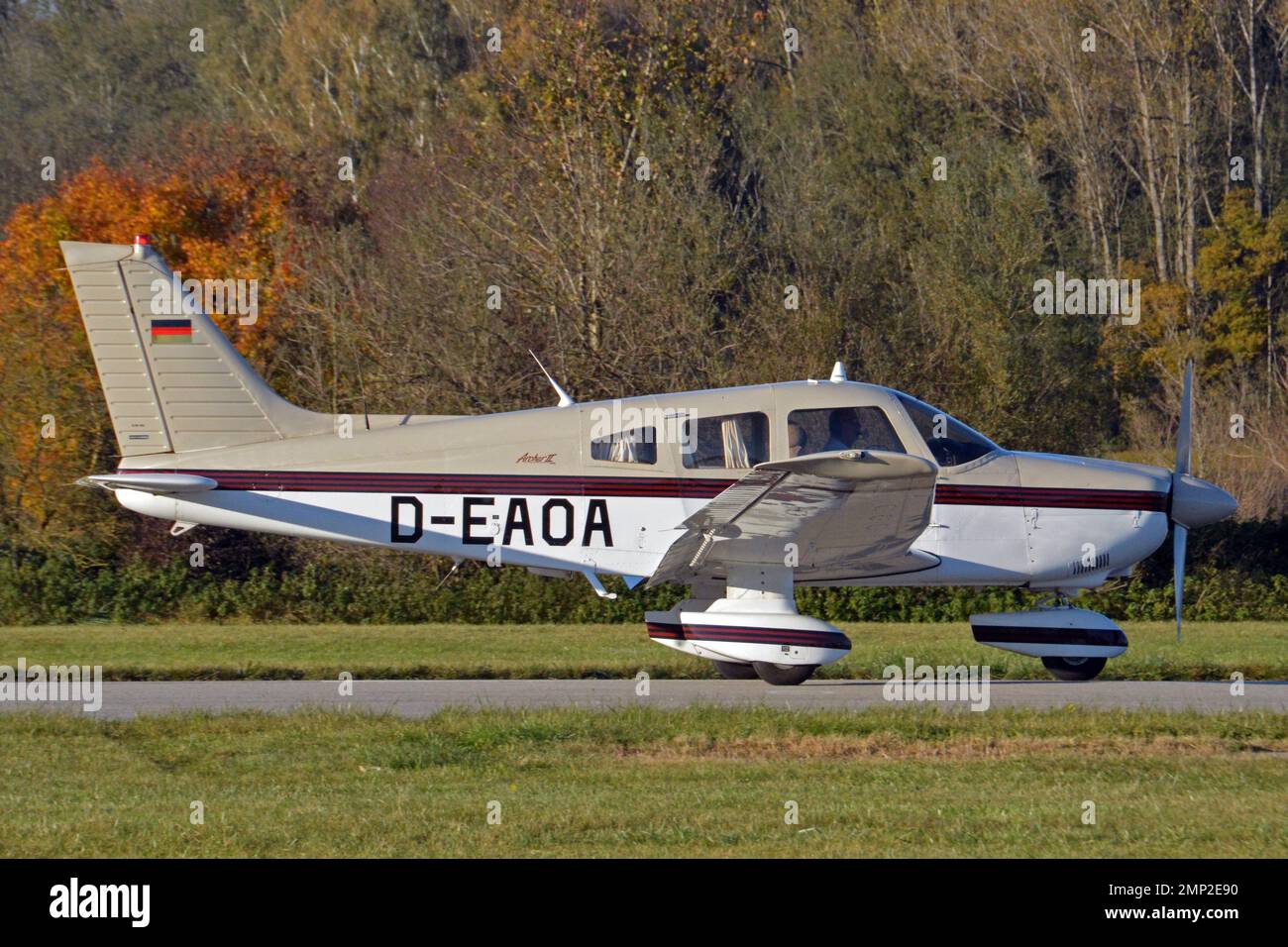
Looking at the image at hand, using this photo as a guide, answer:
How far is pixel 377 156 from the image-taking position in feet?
165

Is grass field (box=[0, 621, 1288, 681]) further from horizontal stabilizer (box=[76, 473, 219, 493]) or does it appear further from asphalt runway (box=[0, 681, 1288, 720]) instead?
horizontal stabilizer (box=[76, 473, 219, 493])

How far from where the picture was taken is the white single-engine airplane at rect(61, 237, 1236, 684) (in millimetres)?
12422

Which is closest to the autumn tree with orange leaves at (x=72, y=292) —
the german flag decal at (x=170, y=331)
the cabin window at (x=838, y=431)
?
the german flag decal at (x=170, y=331)

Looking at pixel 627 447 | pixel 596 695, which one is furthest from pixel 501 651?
pixel 627 447

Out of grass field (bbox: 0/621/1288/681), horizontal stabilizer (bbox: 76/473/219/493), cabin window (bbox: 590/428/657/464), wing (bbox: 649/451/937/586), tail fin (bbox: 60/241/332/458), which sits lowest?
grass field (bbox: 0/621/1288/681)

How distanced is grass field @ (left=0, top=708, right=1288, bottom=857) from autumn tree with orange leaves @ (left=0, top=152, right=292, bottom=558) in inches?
457

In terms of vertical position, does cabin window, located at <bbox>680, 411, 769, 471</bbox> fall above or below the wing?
above

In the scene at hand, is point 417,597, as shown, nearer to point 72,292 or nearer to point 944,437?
point 72,292

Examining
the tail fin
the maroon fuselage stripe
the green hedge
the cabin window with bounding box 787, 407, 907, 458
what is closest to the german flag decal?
the tail fin

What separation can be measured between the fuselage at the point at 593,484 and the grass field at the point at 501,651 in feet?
6.00

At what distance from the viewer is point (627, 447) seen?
12688 mm

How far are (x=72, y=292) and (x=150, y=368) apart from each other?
14.0 m

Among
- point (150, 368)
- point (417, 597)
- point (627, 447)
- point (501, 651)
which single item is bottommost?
point (501, 651)

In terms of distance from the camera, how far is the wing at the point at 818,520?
10922mm
